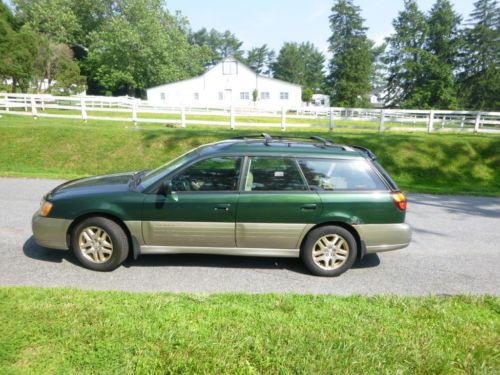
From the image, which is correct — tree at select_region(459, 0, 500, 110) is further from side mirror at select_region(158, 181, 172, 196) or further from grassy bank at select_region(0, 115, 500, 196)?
side mirror at select_region(158, 181, 172, 196)

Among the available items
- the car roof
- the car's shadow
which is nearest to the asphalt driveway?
the car's shadow

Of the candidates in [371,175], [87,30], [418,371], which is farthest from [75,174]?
[87,30]

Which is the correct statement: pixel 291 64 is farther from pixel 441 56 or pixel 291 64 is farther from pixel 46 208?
pixel 46 208

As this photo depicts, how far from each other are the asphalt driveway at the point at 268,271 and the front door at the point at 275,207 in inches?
17.8

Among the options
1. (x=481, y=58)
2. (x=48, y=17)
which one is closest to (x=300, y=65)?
(x=481, y=58)

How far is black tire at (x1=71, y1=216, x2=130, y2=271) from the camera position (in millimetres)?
4516

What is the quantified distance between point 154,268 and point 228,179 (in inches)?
57.0

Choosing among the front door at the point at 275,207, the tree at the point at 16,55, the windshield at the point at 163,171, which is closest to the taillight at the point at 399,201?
the front door at the point at 275,207

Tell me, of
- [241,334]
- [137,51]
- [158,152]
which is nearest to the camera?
[241,334]

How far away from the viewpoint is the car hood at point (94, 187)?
466cm

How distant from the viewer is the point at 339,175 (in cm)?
473

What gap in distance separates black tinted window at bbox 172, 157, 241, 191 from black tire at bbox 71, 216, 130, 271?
85 centimetres

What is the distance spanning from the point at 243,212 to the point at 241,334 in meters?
1.71

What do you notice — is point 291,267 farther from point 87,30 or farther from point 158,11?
point 87,30
